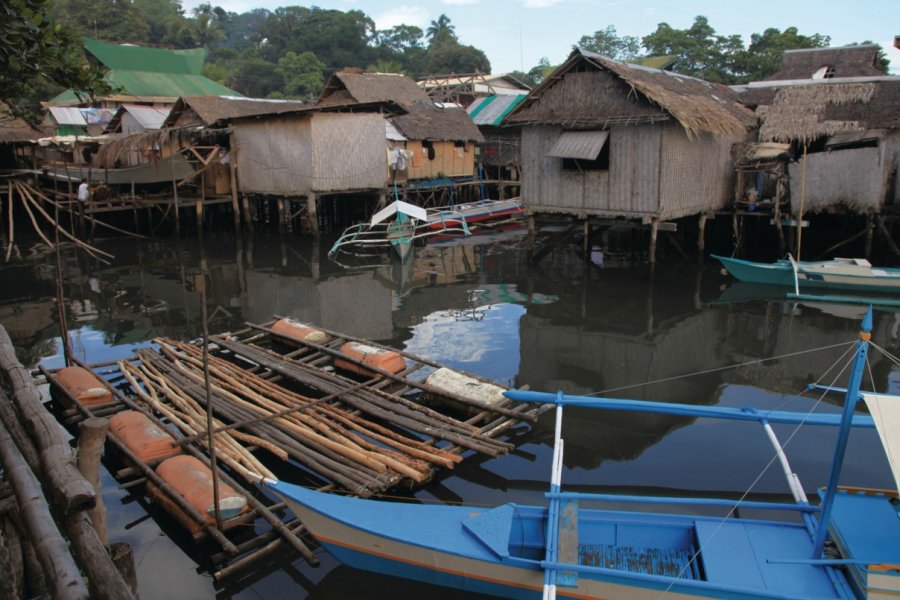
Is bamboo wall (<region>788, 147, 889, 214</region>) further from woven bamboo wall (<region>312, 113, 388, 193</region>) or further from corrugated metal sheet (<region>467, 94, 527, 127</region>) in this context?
corrugated metal sheet (<region>467, 94, 527, 127</region>)

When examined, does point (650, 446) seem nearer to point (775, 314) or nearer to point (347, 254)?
point (775, 314)

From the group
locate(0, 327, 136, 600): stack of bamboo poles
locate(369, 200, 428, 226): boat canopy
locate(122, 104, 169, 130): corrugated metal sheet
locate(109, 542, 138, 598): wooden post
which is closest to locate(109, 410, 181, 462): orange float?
locate(0, 327, 136, 600): stack of bamboo poles

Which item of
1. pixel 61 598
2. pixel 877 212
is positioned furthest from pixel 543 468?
pixel 877 212

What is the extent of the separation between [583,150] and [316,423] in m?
9.61

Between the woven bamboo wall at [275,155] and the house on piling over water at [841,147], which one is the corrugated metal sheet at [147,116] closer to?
the woven bamboo wall at [275,155]

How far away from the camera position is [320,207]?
24266mm

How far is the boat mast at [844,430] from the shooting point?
3975mm

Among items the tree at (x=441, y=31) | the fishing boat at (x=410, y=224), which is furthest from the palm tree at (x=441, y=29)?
the fishing boat at (x=410, y=224)

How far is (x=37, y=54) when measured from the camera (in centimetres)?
564

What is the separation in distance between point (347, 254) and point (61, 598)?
17327mm

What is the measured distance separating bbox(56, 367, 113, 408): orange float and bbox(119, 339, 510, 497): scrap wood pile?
15.5 inches

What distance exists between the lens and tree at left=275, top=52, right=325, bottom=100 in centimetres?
4825

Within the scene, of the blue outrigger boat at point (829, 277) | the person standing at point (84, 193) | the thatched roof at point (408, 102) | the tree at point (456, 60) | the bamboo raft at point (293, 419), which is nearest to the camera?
the bamboo raft at point (293, 419)

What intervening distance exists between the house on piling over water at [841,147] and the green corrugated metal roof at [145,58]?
31668 mm
